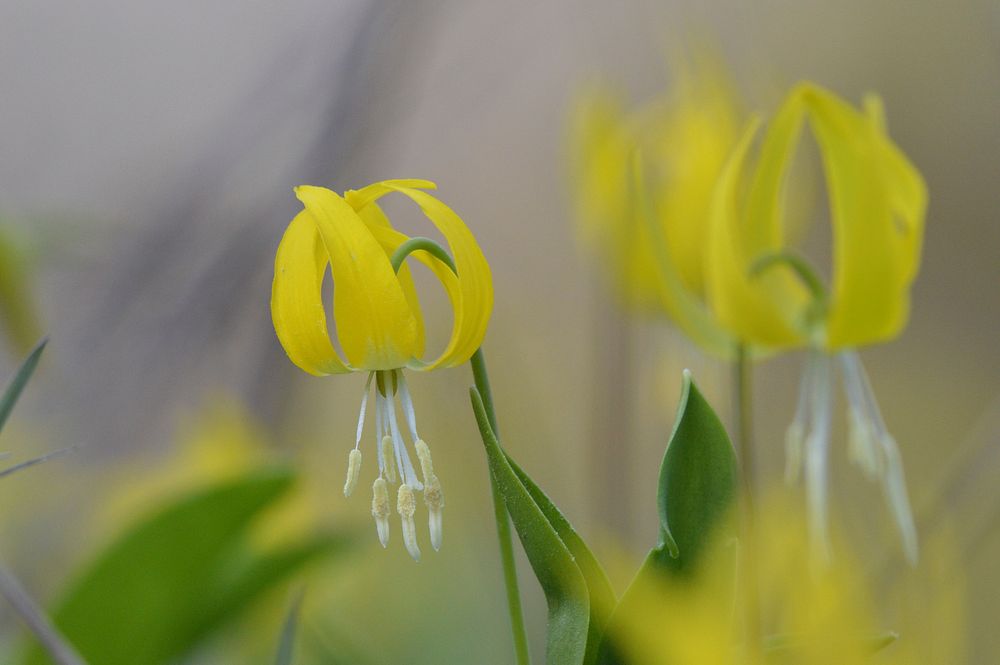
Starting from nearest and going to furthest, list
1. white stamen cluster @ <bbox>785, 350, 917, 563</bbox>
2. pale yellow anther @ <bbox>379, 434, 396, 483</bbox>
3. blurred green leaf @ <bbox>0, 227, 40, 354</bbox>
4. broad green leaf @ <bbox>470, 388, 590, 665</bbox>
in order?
broad green leaf @ <bbox>470, 388, 590, 665</bbox> < pale yellow anther @ <bbox>379, 434, 396, 483</bbox> < white stamen cluster @ <bbox>785, 350, 917, 563</bbox> < blurred green leaf @ <bbox>0, 227, 40, 354</bbox>

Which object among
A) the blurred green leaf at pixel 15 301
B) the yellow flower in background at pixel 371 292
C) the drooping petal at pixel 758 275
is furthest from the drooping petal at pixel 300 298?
the blurred green leaf at pixel 15 301

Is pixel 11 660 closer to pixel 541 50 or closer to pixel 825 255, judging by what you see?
pixel 825 255

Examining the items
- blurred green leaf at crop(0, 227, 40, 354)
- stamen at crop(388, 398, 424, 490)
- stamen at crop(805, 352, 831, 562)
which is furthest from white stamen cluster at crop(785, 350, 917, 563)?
blurred green leaf at crop(0, 227, 40, 354)

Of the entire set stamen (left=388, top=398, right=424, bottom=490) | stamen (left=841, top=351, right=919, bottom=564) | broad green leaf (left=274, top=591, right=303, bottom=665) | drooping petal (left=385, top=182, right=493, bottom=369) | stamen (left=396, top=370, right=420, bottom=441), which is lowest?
stamen (left=841, top=351, right=919, bottom=564)

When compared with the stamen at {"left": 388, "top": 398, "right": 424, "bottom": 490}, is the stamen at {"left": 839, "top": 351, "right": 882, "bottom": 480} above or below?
below

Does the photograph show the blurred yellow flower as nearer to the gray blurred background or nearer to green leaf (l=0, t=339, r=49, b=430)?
the gray blurred background

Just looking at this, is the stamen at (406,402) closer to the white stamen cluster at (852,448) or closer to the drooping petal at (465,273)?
the drooping petal at (465,273)

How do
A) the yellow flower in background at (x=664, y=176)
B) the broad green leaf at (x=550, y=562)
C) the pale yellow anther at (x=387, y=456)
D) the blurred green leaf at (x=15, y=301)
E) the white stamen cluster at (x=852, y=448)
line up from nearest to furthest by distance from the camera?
the broad green leaf at (x=550, y=562)
the pale yellow anther at (x=387, y=456)
the white stamen cluster at (x=852, y=448)
the blurred green leaf at (x=15, y=301)
the yellow flower in background at (x=664, y=176)
